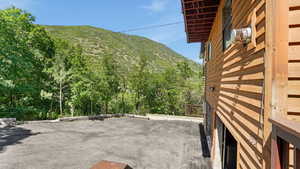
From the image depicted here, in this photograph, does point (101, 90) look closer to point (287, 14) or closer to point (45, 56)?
point (45, 56)

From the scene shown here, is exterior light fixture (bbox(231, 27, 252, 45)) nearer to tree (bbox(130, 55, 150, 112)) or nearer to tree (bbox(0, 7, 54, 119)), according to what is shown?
tree (bbox(130, 55, 150, 112))

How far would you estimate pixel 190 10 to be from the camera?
4734mm

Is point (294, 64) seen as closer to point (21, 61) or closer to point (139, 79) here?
point (139, 79)

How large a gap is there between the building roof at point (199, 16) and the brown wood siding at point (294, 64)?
3287mm

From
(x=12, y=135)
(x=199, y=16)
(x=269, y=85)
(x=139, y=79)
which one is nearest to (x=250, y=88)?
(x=269, y=85)

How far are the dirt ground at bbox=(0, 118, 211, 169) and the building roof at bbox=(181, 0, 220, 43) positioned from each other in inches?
178

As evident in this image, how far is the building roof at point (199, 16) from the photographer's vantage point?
4367 mm

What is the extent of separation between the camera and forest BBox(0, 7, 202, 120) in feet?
37.6

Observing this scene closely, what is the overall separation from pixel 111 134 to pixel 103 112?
6460 mm

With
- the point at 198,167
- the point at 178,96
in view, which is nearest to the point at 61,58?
the point at 178,96

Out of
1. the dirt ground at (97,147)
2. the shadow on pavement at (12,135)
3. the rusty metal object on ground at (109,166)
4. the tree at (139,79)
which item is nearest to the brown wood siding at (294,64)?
the rusty metal object on ground at (109,166)

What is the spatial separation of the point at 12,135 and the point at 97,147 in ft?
13.5

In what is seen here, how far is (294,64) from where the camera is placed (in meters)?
1.25

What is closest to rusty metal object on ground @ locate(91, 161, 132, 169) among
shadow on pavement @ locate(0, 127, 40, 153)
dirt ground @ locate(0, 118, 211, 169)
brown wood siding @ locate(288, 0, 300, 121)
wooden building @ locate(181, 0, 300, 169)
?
wooden building @ locate(181, 0, 300, 169)
